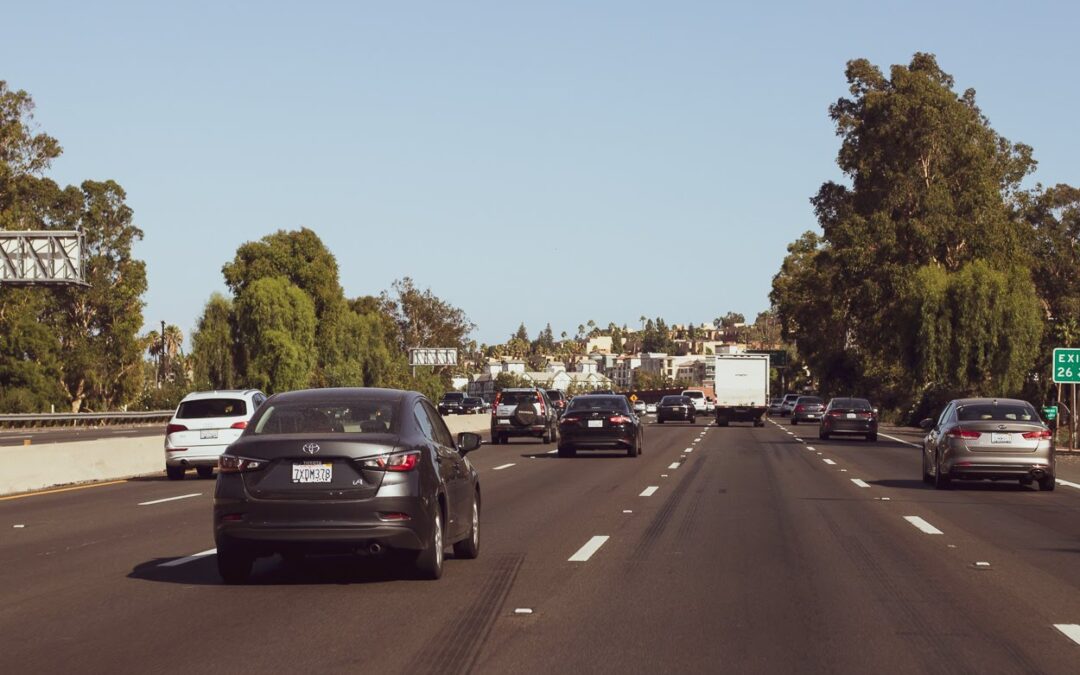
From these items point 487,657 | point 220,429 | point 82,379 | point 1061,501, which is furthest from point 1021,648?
point 82,379

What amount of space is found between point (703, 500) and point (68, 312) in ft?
241

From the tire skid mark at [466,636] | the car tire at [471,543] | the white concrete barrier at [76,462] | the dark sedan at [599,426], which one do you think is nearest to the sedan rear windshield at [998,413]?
the dark sedan at [599,426]

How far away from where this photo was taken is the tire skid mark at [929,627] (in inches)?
322

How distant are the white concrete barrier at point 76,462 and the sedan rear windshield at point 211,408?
2.08 metres

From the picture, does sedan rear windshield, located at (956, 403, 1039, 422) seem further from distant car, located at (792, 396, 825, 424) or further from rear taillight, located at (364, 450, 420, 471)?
distant car, located at (792, 396, 825, 424)

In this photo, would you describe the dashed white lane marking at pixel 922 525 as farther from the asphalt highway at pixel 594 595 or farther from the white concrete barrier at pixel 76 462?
the white concrete barrier at pixel 76 462

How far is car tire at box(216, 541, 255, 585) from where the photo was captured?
11281mm

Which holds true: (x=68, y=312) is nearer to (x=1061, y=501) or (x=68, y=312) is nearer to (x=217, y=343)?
(x=217, y=343)

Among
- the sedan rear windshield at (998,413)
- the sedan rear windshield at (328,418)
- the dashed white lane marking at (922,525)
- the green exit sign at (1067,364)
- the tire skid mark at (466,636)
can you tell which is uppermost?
the green exit sign at (1067,364)

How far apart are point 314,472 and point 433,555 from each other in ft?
4.05

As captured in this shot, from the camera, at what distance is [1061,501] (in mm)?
21781

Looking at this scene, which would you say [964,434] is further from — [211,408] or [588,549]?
[211,408]

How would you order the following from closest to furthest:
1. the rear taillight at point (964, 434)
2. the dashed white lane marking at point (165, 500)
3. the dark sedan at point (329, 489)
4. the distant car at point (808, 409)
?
the dark sedan at point (329, 489) → the dashed white lane marking at point (165, 500) → the rear taillight at point (964, 434) → the distant car at point (808, 409)

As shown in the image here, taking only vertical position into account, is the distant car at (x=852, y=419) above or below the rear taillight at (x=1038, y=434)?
below
